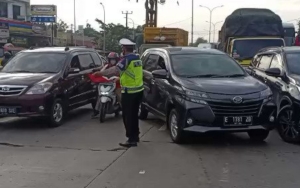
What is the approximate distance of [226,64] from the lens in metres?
8.77

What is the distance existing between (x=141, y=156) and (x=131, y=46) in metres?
2.00

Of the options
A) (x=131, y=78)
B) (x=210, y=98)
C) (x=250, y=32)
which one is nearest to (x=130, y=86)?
(x=131, y=78)

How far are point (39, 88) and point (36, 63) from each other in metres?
1.39

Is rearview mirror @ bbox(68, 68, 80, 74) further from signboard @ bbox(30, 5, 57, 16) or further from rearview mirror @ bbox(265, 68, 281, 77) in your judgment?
signboard @ bbox(30, 5, 57, 16)

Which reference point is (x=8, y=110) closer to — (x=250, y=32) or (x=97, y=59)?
(x=97, y=59)

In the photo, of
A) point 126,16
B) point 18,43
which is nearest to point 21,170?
point 18,43

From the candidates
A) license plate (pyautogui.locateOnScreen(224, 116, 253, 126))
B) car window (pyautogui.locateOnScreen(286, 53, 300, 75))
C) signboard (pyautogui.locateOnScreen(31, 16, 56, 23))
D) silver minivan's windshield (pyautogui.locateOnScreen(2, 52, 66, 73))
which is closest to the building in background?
signboard (pyautogui.locateOnScreen(31, 16, 56, 23))

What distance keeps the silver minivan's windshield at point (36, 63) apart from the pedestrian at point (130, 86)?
2629 millimetres

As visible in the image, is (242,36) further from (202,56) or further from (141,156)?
(141,156)

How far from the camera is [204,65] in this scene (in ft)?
28.2

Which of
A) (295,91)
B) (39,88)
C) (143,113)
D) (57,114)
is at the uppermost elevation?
(295,91)

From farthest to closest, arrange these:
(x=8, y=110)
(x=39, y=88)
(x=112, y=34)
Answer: (x=112, y=34) → (x=39, y=88) → (x=8, y=110)

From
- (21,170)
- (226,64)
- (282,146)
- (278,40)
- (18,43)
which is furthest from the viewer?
(18,43)

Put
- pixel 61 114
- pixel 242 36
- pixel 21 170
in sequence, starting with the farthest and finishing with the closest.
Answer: pixel 242 36 → pixel 61 114 → pixel 21 170
